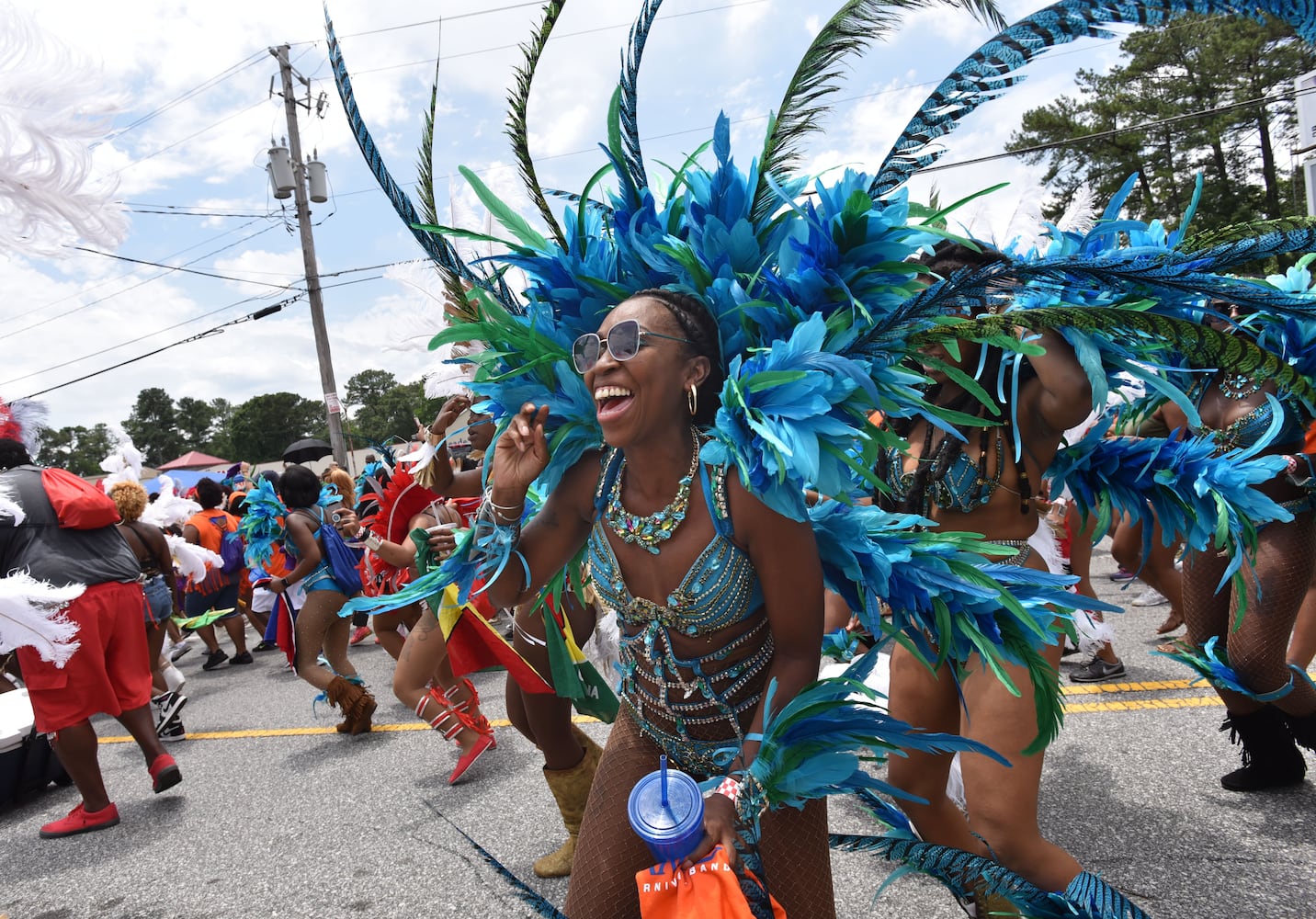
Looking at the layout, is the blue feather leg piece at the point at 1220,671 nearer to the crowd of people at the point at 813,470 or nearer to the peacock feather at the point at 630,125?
the crowd of people at the point at 813,470

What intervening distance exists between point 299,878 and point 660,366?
9.79 feet

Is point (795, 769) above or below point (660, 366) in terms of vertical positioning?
below

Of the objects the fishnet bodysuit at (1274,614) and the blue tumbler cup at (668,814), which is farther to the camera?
the fishnet bodysuit at (1274,614)

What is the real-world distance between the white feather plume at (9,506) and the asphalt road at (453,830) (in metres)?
1.61

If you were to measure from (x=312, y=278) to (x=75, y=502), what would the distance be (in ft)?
43.2

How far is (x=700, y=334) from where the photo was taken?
1979 millimetres

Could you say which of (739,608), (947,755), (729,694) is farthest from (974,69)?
(947,755)

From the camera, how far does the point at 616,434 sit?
1.85m

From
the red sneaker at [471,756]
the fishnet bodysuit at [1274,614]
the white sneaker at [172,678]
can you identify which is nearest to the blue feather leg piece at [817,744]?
the fishnet bodysuit at [1274,614]

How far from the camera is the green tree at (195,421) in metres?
71.6

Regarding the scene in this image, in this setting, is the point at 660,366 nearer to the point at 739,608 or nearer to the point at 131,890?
the point at 739,608

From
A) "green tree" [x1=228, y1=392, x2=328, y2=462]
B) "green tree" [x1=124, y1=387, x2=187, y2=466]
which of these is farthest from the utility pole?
"green tree" [x1=124, y1=387, x2=187, y2=466]

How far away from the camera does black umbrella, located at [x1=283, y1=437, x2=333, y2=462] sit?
Result: 26.8 ft

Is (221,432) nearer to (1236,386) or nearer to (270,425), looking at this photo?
(270,425)
